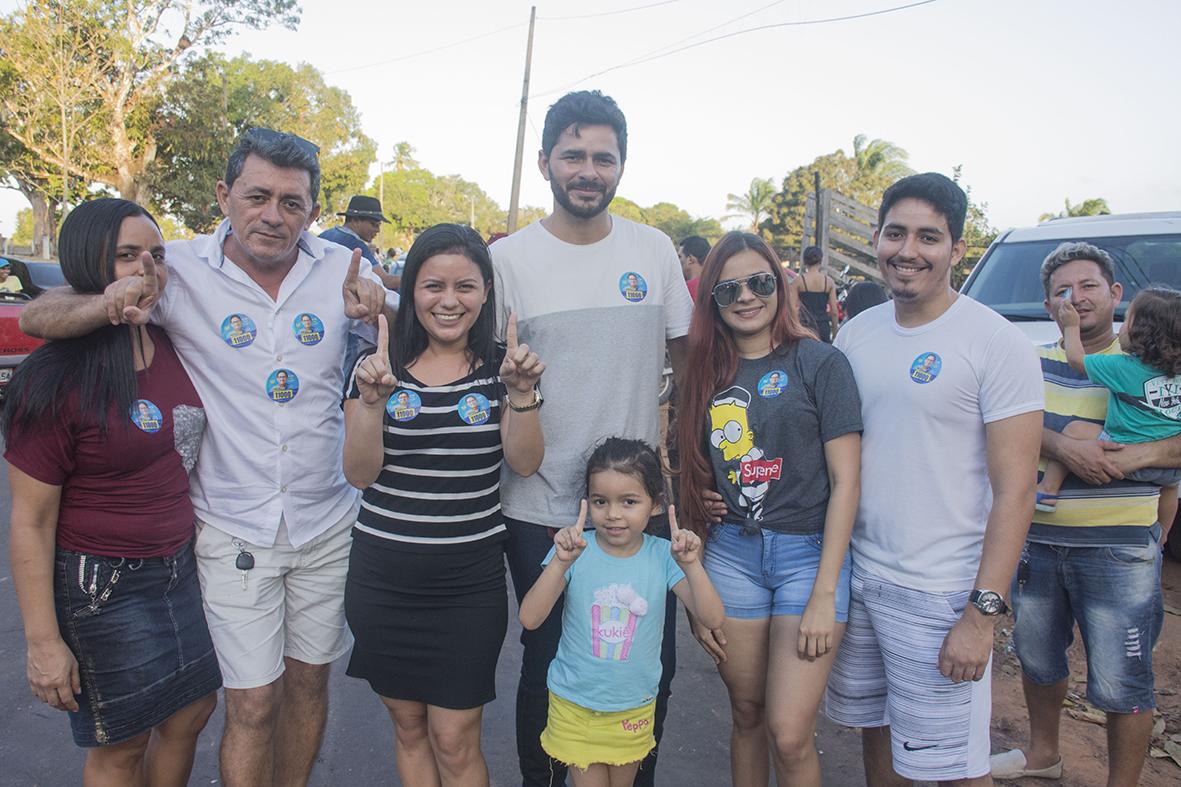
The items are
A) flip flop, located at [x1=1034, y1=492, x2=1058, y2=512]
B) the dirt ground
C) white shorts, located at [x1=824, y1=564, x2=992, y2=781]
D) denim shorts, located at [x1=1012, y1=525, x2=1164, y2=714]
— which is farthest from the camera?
the dirt ground

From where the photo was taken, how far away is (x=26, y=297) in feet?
34.7

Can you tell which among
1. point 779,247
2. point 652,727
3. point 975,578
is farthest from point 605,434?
point 779,247

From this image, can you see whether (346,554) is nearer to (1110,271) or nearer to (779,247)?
(1110,271)

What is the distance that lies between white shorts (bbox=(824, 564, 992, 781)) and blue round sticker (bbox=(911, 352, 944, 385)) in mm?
711

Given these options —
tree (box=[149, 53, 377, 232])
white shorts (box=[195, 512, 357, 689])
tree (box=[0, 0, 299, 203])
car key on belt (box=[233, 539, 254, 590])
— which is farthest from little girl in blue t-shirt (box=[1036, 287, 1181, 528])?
tree (box=[0, 0, 299, 203])

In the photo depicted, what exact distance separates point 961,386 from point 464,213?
94054 mm

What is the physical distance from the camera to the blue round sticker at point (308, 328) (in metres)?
2.82

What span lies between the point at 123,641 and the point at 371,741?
152cm

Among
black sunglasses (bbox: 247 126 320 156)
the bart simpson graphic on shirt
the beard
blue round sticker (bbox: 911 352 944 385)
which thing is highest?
black sunglasses (bbox: 247 126 320 156)

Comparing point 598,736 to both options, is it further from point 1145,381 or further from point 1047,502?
point 1145,381

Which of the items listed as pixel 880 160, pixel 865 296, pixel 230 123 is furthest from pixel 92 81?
pixel 880 160

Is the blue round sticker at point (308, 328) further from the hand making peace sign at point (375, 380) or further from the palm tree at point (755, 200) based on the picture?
the palm tree at point (755, 200)

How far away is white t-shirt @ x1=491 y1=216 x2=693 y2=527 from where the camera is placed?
2.90 meters

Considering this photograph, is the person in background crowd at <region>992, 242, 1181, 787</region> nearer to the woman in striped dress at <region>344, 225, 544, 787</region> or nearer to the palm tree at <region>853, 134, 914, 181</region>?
the woman in striped dress at <region>344, 225, 544, 787</region>
